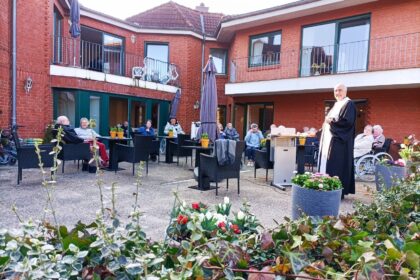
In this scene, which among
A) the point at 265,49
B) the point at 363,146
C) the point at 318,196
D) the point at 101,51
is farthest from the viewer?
the point at 101,51

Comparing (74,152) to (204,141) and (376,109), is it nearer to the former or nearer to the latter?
(204,141)

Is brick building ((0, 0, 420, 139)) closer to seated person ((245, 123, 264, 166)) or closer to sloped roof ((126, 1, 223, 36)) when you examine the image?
sloped roof ((126, 1, 223, 36))

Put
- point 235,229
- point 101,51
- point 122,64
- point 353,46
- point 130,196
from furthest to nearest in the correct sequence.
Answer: point 122,64
point 101,51
point 353,46
point 130,196
point 235,229

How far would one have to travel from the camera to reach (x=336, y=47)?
487 inches

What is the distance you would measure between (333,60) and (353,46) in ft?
2.71

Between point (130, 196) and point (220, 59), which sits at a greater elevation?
point (220, 59)

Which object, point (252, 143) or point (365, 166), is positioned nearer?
point (365, 166)

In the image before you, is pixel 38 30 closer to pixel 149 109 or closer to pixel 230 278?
pixel 149 109

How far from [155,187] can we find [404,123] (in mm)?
9205

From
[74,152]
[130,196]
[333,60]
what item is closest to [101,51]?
[74,152]

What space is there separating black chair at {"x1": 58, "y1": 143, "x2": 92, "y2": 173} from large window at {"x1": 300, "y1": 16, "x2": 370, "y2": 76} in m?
9.12

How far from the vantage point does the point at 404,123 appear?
11250 millimetres

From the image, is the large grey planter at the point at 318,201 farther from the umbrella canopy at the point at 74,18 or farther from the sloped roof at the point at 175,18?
the sloped roof at the point at 175,18

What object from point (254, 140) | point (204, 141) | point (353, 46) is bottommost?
point (254, 140)
